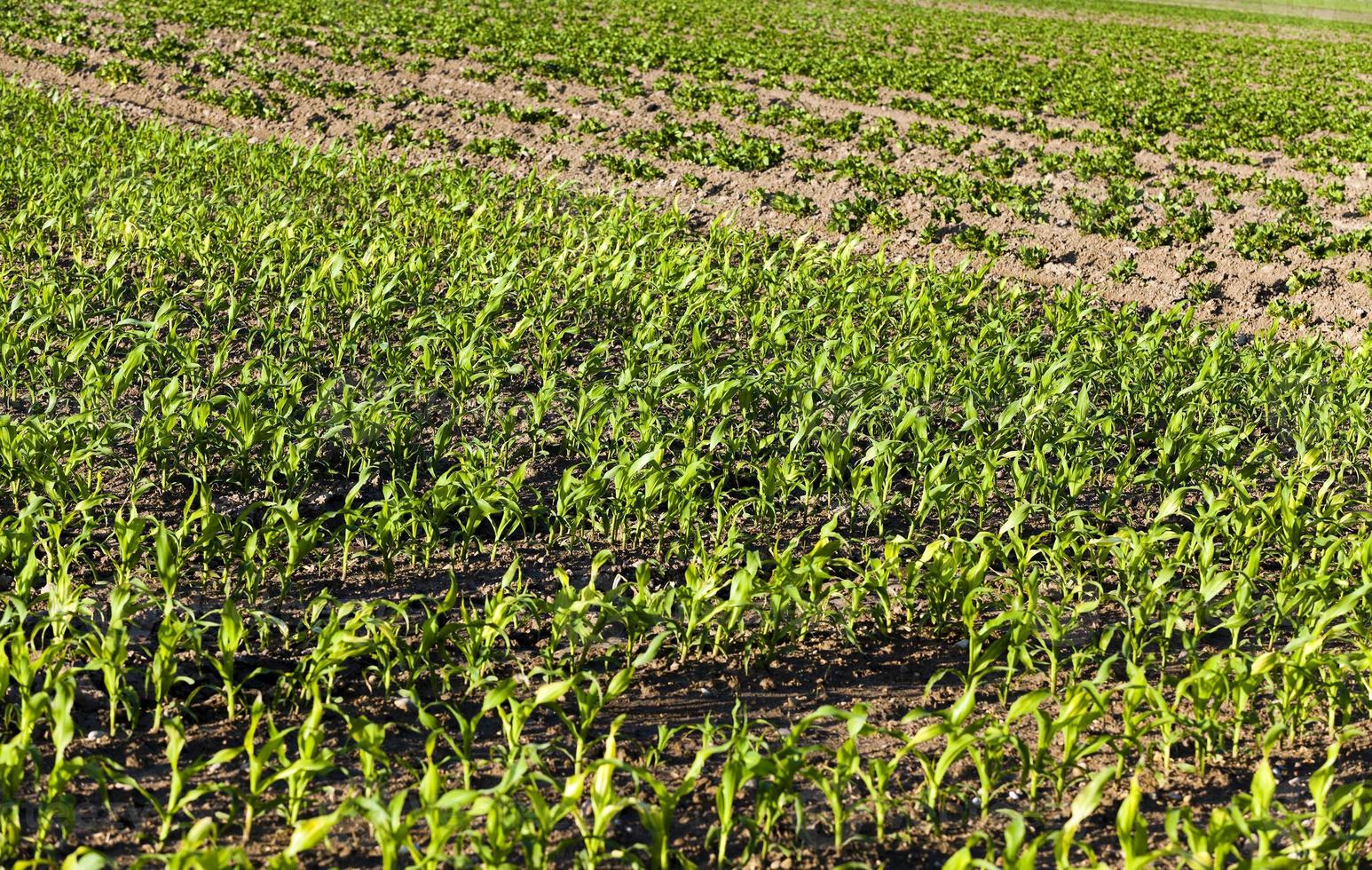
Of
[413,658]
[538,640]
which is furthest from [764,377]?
[413,658]

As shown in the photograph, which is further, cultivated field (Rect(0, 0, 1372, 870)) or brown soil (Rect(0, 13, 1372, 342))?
brown soil (Rect(0, 13, 1372, 342))

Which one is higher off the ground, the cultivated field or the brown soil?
the brown soil

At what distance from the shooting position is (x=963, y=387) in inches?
242

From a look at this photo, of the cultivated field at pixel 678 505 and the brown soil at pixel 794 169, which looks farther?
the brown soil at pixel 794 169

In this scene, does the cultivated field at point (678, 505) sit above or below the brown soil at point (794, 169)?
below

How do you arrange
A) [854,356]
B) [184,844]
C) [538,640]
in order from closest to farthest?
[184,844] < [538,640] < [854,356]

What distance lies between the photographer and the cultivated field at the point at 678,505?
10.7ft

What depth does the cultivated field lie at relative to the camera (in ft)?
10.7

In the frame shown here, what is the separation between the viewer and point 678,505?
186 inches

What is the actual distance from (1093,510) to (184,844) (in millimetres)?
4016

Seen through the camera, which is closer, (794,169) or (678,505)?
(678,505)

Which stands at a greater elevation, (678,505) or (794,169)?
(794,169)

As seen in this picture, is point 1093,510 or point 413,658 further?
point 1093,510

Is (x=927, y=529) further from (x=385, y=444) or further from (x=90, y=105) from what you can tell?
(x=90, y=105)
